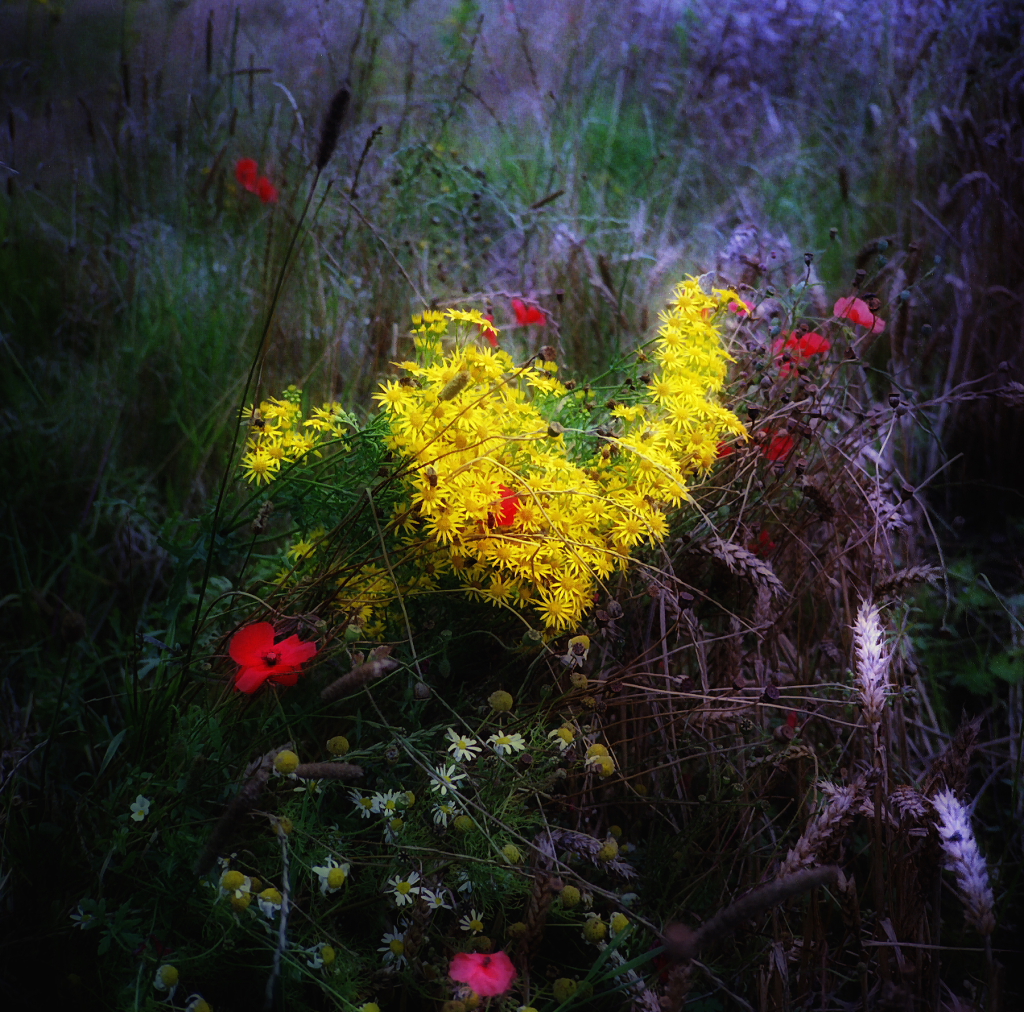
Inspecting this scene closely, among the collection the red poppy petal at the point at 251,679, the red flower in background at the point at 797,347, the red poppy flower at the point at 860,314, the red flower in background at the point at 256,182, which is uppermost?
the red poppy flower at the point at 860,314

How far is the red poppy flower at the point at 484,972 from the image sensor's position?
2.89 ft

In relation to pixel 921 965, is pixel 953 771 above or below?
above

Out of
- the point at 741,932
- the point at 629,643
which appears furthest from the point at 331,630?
the point at 741,932

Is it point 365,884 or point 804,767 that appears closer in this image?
point 365,884

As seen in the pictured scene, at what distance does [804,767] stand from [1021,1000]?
0.48 m

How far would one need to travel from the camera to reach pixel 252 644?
1057 millimetres

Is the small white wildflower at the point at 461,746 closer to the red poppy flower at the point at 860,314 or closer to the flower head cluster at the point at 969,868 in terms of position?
the flower head cluster at the point at 969,868

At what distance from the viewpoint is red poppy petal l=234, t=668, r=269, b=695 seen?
3.34 feet

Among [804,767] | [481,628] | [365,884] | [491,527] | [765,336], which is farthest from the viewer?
[765,336]

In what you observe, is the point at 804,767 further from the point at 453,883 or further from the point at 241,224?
the point at 241,224

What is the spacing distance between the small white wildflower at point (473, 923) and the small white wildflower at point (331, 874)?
165mm

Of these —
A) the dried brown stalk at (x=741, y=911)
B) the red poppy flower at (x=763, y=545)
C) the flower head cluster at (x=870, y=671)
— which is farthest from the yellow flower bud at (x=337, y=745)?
the red poppy flower at (x=763, y=545)

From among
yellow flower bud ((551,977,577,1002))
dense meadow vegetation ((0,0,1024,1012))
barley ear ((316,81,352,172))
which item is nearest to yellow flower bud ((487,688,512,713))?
dense meadow vegetation ((0,0,1024,1012))

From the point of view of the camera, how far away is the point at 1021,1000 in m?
1.32
